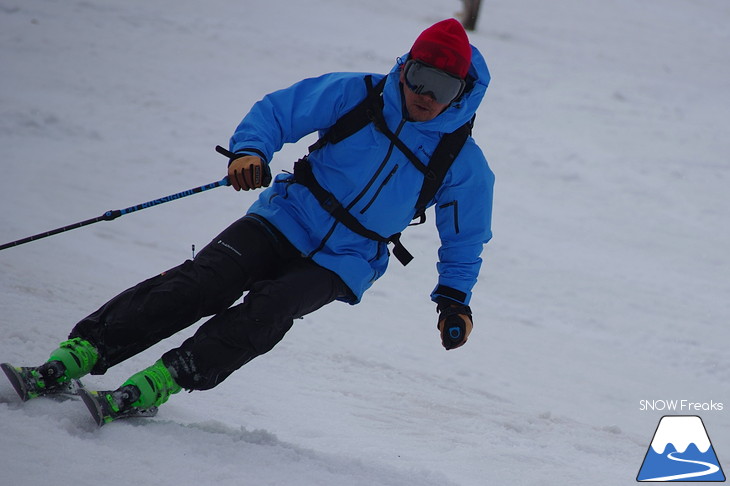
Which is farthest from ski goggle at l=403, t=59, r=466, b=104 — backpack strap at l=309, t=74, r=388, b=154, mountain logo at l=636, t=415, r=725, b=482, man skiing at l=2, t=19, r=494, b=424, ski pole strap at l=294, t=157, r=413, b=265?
mountain logo at l=636, t=415, r=725, b=482

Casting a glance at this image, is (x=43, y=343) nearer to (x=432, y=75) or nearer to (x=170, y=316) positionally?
(x=170, y=316)

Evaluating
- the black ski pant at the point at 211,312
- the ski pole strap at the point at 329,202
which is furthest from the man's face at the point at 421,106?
the black ski pant at the point at 211,312

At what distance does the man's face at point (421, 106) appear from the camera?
3.54 metres

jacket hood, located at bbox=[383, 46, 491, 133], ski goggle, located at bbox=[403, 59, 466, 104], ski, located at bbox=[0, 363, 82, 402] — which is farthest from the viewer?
jacket hood, located at bbox=[383, 46, 491, 133]

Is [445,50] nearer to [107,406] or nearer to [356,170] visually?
[356,170]

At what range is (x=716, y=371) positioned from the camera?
23.9 feet

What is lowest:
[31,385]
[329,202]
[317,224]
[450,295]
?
[31,385]

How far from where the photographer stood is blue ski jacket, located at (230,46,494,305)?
143 inches

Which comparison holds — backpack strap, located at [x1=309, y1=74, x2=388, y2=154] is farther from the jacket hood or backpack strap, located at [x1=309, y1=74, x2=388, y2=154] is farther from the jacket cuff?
the jacket cuff

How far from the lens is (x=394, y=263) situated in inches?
339

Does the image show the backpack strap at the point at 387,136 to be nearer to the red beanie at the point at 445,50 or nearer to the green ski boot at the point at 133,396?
the red beanie at the point at 445,50

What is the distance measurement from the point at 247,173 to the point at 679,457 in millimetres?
3218

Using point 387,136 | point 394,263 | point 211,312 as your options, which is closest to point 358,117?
point 387,136

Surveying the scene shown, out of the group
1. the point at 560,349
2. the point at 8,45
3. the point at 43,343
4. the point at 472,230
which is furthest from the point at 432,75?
the point at 8,45
